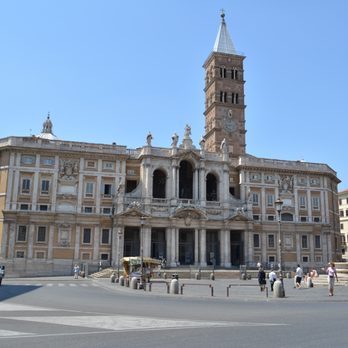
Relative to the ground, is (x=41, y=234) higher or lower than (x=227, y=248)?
higher

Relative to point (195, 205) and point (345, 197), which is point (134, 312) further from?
point (345, 197)

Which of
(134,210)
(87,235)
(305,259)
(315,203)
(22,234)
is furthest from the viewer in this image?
(315,203)

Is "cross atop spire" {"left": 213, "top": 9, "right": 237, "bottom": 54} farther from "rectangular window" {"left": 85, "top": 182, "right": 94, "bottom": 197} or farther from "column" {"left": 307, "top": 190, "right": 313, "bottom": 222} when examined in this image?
"rectangular window" {"left": 85, "top": 182, "right": 94, "bottom": 197}

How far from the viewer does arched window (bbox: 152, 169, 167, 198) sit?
62.0 metres

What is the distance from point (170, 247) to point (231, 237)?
414 inches

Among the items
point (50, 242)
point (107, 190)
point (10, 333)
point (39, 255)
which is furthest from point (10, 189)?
point (10, 333)

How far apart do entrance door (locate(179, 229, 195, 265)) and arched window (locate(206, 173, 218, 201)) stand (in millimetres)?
6582

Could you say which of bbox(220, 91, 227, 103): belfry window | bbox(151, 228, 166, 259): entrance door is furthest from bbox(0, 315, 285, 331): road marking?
bbox(220, 91, 227, 103): belfry window

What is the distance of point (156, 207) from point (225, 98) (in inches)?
1146

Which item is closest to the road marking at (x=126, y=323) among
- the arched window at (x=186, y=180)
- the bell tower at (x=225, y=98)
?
the arched window at (x=186, y=180)

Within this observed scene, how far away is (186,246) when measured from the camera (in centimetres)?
6009

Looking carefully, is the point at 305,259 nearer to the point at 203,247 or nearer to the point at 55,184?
the point at 203,247

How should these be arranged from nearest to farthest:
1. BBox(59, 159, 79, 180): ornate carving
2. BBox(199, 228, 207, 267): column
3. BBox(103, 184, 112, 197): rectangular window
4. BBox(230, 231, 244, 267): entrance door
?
BBox(59, 159, 79, 180): ornate carving
BBox(199, 228, 207, 267): column
BBox(103, 184, 112, 197): rectangular window
BBox(230, 231, 244, 267): entrance door

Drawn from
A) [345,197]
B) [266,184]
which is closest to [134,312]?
[266,184]
